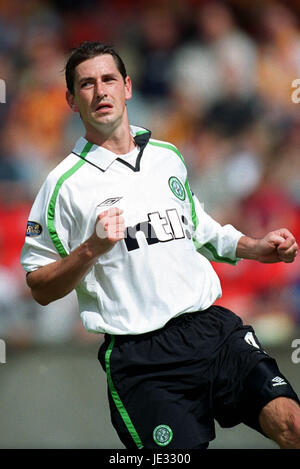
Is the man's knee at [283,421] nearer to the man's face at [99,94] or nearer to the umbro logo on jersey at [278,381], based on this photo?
the umbro logo on jersey at [278,381]

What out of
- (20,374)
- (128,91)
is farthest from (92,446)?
(128,91)

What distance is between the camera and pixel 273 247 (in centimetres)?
289

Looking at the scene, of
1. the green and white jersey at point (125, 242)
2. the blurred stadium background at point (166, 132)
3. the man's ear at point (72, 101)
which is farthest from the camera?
the blurred stadium background at point (166, 132)

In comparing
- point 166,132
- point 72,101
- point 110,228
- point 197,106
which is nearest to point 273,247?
point 110,228

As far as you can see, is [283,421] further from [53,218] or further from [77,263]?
[53,218]

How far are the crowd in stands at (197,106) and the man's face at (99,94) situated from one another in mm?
2719

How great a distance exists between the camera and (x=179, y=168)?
3066 millimetres

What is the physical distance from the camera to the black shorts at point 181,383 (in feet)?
8.64

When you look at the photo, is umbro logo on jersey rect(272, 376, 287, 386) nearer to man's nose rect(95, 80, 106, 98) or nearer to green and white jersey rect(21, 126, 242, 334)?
green and white jersey rect(21, 126, 242, 334)

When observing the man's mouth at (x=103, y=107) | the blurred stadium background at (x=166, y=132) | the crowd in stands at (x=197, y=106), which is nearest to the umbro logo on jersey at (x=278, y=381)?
the man's mouth at (x=103, y=107)

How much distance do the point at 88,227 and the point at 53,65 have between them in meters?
3.88

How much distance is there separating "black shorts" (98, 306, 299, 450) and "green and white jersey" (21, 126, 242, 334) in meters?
0.09
